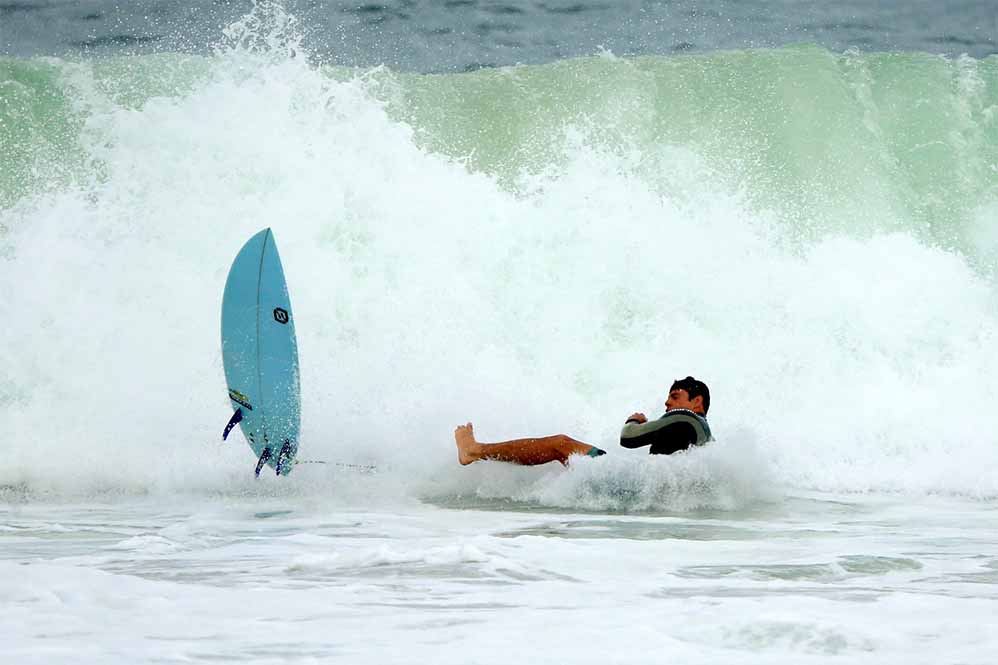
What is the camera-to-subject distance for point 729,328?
9.91 m

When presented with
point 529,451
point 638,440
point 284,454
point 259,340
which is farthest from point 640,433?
point 259,340

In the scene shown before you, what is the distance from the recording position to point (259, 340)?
6.79 metres

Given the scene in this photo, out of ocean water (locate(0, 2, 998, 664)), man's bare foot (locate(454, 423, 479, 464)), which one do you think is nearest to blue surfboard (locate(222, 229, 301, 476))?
ocean water (locate(0, 2, 998, 664))

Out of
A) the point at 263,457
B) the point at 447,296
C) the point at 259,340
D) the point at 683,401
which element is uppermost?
the point at 447,296

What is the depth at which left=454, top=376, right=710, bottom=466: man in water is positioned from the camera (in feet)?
21.1

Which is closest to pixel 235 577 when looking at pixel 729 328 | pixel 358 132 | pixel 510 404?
pixel 510 404

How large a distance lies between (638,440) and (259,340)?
2.17 meters

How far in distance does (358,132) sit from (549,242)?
6.57ft

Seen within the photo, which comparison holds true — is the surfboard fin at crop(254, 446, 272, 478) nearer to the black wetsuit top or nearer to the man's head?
the black wetsuit top

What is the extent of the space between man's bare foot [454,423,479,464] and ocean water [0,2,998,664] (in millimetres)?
273

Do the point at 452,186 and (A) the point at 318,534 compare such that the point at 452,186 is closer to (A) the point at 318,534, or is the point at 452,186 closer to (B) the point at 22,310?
(B) the point at 22,310

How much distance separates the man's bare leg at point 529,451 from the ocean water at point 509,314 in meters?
0.12

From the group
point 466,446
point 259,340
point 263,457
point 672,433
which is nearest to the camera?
point 672,433

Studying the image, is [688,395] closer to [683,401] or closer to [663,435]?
[683,401]
